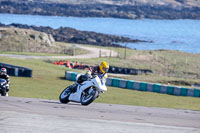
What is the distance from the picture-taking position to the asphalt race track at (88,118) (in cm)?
1280

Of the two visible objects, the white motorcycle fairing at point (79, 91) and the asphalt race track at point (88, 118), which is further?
the white motorcycle fairing at point (79, 91)

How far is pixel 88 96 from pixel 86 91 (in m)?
0.22

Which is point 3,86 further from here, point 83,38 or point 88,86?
point 83,38

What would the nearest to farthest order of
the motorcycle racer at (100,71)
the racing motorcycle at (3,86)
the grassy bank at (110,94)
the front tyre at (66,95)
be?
the motorcycle racer at (100,71) < the front tyre at (66,95) < the racing motorcycle at (3,86) < the grassy bank at (110,94)

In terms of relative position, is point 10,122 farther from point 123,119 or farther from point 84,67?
point 84,67

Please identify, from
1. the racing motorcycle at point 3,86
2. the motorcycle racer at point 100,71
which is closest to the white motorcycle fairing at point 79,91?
the motorcycle racer at point 100,71

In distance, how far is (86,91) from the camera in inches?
682

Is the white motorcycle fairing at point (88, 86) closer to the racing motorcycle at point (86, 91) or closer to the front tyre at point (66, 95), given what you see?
the racing motorcycle at point (86, 91)

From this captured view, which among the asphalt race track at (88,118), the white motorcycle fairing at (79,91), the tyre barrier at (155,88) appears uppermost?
the white motorcycle fairing at (79,91)

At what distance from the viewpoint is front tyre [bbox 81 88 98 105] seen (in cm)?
1673

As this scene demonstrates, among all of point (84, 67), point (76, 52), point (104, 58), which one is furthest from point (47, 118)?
point (76, 52)

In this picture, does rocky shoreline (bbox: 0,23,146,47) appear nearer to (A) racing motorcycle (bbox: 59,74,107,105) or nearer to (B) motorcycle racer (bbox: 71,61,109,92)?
(A) racing motorcycle (bbox: 59,74,107,105)

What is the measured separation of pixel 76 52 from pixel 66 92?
5433 centimetres

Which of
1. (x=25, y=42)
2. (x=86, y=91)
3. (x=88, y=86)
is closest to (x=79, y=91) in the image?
(x=86, y=91)
